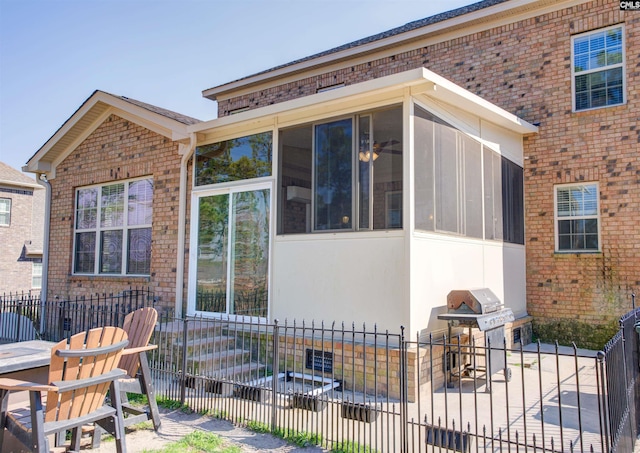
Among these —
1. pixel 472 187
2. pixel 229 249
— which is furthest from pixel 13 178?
pixel 472 187

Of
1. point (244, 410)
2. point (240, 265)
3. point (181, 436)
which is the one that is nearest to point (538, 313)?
point (240, 265)

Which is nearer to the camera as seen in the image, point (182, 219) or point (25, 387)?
point (25, 387)

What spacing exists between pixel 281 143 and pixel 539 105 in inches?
229

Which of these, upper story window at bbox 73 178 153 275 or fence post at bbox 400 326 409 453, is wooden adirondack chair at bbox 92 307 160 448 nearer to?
fence post at bbox 400 326 409 453

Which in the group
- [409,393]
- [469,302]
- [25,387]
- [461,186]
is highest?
[461,186]

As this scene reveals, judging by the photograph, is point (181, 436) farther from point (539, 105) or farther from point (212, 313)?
point (539, 105)

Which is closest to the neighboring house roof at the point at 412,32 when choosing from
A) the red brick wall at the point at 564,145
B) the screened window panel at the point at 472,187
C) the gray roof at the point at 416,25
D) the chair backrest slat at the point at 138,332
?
the gray roof at the point at 416,25

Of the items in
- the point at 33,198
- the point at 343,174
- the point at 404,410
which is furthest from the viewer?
the point at 33,198

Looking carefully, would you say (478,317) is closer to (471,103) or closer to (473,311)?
(473,311)

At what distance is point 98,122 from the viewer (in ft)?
34.5

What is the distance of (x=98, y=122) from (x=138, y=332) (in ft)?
23.9

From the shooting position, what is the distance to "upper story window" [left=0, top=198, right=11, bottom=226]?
23.8 metres

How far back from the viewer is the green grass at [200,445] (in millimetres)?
4301

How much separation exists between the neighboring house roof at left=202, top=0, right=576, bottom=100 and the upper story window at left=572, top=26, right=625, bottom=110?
1.02 meters
